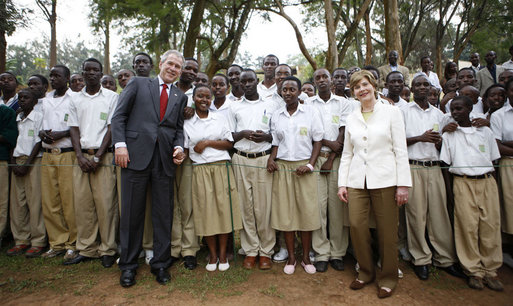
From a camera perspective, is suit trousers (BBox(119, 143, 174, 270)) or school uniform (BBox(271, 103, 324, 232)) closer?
suit trousers (BBox(119, 143, 174, 270))

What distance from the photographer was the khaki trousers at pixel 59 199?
4086 mm

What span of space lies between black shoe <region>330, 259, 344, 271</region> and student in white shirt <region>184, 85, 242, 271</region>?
1.26 metres

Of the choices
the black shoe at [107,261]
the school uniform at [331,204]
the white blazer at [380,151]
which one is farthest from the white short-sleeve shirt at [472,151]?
the black shoe at [107,261]

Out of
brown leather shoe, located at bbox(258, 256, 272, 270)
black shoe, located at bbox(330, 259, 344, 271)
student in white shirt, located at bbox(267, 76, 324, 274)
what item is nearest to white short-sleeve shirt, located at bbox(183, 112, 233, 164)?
student in white shirt, located at bbox(267, 76, 324, 274)

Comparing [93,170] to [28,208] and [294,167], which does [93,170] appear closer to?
[28,208]

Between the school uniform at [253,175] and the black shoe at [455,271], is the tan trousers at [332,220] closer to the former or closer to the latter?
the school uniform at [253,175]

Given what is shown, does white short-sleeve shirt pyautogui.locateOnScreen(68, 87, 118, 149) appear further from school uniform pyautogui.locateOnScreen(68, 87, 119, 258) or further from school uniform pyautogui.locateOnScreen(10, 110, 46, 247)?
school uniform pyautogui.locateOnScreen(10, 110, 46, 247)

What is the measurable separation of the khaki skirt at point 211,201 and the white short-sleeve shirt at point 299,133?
30.4 inches

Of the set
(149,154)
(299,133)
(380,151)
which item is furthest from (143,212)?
(380,151)

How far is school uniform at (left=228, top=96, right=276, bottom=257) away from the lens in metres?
3.88

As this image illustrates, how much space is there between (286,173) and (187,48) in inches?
274

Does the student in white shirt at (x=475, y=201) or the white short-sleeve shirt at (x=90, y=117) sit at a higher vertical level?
the white short-sleeve shirt at (x=90, y=117)

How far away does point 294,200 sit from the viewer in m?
3.80

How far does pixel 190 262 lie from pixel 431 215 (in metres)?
2.96
